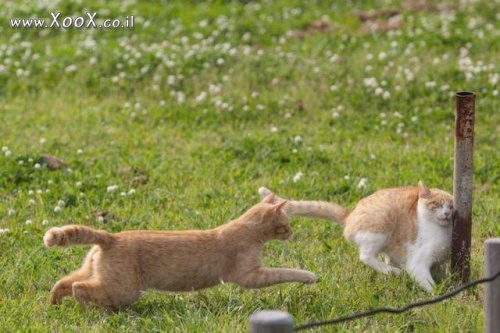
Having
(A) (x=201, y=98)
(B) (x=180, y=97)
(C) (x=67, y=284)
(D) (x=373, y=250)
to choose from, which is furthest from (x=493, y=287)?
(B) (x=180, y=97)

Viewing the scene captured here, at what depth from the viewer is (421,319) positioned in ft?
18.8

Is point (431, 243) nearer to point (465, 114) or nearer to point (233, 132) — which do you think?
point (465, 114)

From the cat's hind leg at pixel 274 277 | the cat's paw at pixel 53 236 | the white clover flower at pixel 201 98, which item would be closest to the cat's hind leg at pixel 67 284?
the cat's paw at pixel 53 236

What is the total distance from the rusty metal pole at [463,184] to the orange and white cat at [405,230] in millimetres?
141

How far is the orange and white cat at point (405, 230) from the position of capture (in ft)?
21.4

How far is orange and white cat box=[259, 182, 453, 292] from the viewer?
6535mm

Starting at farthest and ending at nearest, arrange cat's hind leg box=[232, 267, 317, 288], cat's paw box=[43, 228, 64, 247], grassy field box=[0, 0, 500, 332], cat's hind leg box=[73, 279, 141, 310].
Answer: grassy field box=[0, 0, 500, 332], cat's hind leg box=[232, 267, 317, 288], cat's hind leg box=[73, 279, 141, 310], cat's paw box=[43, 228, 64, 247]

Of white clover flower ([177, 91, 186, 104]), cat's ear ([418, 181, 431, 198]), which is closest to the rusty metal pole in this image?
cat's ear ([418, 181, 431, 198])

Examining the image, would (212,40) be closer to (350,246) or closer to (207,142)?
(207,142)

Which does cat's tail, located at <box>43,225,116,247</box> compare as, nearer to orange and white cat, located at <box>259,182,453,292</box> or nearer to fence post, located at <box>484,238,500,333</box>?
orange and white cat, located at <box>259,182,453,292</box>

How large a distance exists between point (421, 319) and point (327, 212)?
145 cm

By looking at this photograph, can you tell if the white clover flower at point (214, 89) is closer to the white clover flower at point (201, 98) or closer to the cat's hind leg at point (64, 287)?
the white clover flower at point (201, 98)

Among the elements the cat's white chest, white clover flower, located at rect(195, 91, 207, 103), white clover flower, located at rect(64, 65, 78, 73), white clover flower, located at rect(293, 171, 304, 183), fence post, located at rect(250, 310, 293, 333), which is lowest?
the cat's white chest

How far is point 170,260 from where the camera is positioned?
595 centimetres
